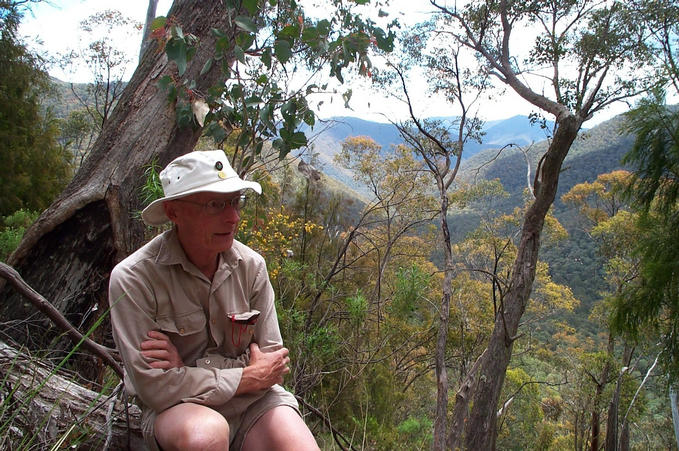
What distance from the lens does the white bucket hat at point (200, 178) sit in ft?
4.45

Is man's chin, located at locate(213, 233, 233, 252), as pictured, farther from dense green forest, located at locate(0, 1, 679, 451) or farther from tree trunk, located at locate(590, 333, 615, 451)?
tree trunk, located at locate(590, 333, 615, 451)

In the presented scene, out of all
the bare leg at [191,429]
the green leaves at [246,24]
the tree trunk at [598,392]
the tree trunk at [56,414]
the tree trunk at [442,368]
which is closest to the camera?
the bare leg at [191,429]

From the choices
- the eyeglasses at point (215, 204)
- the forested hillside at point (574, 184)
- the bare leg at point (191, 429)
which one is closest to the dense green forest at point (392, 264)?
the bare leg at point (191, 429)

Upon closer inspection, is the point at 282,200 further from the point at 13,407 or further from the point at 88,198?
the point at 13,407

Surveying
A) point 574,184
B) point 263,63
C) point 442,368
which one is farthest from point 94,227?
point 574,184

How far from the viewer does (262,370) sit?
1424 millimetres

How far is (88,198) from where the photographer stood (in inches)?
108

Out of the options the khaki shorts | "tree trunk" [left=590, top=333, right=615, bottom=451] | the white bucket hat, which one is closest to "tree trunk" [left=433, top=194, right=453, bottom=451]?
the khaki shorts

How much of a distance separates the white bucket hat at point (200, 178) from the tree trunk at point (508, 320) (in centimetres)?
476

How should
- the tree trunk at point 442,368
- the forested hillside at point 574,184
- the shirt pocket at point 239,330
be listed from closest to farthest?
the shirt pocket at point 239,330 < the tree trunk at point 442,368 < the forested hillside at point 574,184

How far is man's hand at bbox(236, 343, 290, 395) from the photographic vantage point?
55.0 inches

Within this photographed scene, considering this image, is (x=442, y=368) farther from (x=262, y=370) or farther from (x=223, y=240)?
(x=223, y=240)

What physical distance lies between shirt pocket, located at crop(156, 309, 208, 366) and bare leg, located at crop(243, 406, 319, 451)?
277 mm

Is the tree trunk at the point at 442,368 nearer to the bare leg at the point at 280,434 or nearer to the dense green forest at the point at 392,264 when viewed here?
the dense green forest at the point at 392,264
